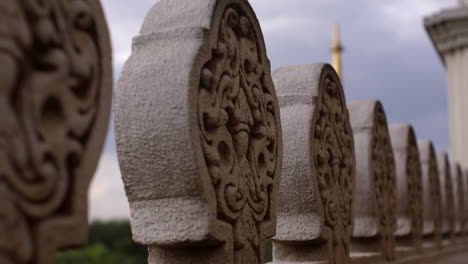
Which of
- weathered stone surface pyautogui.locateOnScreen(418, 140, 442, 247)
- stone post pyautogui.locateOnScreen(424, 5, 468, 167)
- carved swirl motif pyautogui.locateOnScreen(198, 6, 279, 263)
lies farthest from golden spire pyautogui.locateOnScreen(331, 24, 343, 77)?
carved swirl motif pyautogui.locateOnScreen(198, 6, 279, 263)

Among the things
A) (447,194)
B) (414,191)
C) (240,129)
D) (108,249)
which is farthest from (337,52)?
(240,129)

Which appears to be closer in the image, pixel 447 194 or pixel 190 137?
pixel 190 137

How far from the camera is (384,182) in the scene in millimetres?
5328

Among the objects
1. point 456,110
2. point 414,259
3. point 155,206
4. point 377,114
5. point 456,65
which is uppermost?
point 456,65

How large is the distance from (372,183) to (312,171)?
144cm

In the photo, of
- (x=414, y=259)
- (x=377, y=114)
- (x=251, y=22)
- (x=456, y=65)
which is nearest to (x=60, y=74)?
(x=251, y=22)

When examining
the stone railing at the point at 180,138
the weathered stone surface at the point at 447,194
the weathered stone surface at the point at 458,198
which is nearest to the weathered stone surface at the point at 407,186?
the stone railing at the point at 180,138

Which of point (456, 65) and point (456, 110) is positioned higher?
point (456, 65)

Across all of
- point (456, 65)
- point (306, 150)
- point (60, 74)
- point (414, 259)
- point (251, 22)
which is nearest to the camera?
point (60, 74)

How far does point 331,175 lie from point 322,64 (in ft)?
2.10

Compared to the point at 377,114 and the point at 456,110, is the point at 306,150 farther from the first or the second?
the point at 456,110

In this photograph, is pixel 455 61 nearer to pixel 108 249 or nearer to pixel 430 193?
pixel 430 193

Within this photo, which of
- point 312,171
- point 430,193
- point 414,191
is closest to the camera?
point 312,171

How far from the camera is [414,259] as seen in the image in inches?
262
